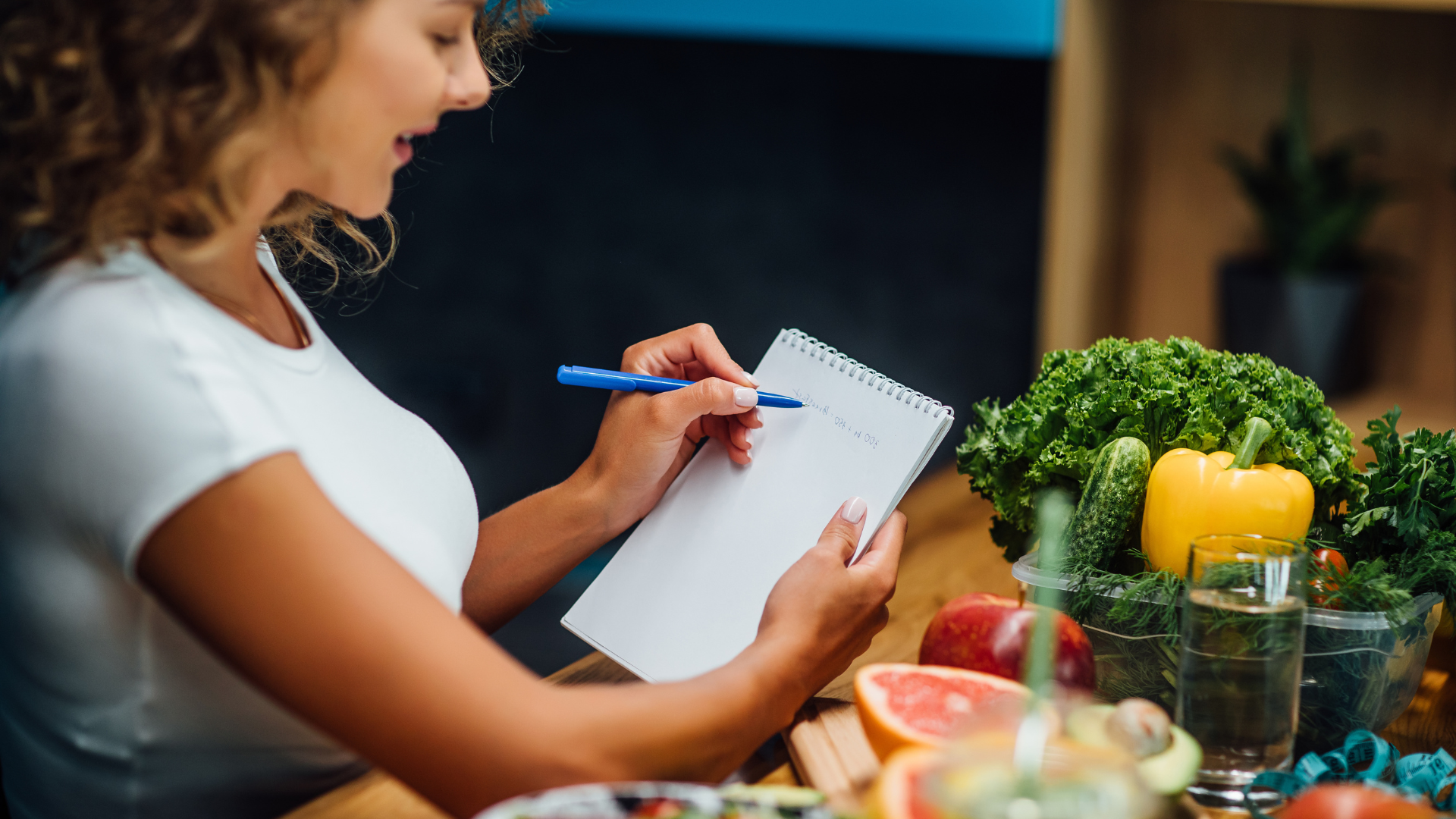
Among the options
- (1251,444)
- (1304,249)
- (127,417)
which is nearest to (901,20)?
(1304,249)

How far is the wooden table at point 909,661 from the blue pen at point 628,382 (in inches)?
9.2

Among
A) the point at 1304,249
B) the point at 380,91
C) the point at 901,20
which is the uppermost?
the point at 901,20

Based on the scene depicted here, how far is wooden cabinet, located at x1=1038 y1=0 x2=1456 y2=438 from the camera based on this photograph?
211 centimetres

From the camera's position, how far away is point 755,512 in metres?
0.93

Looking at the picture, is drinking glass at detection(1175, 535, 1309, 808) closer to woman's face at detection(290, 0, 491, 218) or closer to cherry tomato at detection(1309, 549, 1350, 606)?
cherry tomato at detection(1309, 549, 1350, 606)

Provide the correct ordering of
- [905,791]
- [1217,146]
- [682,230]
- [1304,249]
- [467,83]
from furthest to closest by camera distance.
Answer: [682,230], [1217,146], [1304,249], [467,83], [905,791]

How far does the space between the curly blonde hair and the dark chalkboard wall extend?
1.50 metres

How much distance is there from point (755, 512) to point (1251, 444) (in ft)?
1.27

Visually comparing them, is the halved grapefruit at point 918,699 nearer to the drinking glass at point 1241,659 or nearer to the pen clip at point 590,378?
the drinking glass at point 1241,659

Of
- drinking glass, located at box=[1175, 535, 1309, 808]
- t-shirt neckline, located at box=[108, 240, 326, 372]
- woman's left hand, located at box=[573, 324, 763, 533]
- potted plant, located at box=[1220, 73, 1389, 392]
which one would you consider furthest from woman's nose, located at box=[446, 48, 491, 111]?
potted plant, located at box=[1220, 73, 1389, 392]

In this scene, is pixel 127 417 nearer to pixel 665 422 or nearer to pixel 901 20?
pixel 665 422

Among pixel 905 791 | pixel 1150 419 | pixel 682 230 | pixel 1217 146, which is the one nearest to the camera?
pixel 905 791

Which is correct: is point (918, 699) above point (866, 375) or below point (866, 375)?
below

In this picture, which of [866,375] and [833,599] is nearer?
[833,599]
